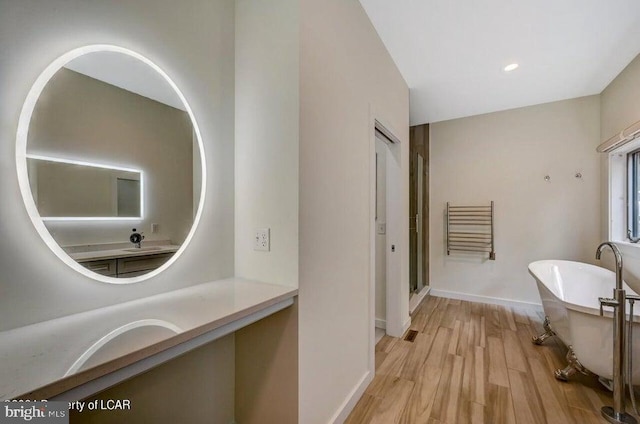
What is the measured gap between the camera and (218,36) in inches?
52.4

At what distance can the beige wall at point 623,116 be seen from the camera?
7.40 feet

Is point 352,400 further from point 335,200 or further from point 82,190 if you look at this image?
point 82,190

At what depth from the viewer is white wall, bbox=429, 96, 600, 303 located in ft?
10.1

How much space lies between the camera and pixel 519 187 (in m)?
3.40

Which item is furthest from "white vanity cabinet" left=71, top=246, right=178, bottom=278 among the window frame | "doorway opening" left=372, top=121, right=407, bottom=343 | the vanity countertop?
the window frame

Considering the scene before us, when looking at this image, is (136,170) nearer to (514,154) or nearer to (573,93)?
(514,154)

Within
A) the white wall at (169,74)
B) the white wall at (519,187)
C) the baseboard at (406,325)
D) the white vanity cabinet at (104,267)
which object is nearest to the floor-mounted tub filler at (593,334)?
the white wall at (519,187)

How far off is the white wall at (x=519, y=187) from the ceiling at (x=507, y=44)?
391 mm

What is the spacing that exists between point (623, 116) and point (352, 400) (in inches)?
138

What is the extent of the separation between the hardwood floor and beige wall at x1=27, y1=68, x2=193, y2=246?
160 centimetres

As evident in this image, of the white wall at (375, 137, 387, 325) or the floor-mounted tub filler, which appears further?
the white wall at (375, 137, 387, 325)

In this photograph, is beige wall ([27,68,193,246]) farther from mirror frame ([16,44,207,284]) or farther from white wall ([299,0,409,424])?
white wall ([299,0,409,424])

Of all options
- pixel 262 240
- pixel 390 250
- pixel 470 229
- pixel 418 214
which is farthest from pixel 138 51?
pixel 470 229

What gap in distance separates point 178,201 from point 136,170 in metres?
0.21
